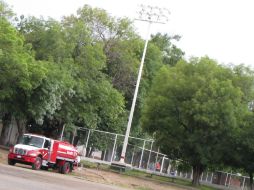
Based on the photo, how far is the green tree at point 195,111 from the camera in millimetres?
43062

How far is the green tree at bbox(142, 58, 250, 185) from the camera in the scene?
4306 centimetres

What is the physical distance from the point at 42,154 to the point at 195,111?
1620 centimetres

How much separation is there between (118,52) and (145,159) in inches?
500

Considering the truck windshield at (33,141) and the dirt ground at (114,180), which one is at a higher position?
the truck windshield at (33,141)

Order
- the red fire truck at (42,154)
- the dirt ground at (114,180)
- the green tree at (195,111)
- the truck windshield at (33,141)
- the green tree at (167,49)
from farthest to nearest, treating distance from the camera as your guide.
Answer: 1. the green tree at (167,49)
2. the green tree at (195,111)
3. the dirt ground at (114,180)
4. the truck windshield at (33,141)
5. the red fire truck at (42,154)

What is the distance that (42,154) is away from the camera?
102ft

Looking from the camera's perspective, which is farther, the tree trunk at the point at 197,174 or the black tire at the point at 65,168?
the tree trunk at the point at 197,174

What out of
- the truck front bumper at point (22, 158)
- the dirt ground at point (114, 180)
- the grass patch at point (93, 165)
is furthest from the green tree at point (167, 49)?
the truck front bumper at point (22, 158)

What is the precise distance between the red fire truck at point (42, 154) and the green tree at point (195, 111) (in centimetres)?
1322

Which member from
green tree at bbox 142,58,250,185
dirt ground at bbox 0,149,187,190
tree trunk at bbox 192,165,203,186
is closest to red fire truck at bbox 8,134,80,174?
dirt ground at bbox 0,149,187,190

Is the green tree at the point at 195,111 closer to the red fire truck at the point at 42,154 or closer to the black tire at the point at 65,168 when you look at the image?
the red fire truck at the point at 42,154

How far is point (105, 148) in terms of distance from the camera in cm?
5031

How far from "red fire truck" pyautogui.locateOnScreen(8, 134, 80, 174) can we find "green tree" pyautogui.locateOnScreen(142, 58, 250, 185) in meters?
13.2

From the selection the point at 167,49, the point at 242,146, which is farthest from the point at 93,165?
the point at 167,49
